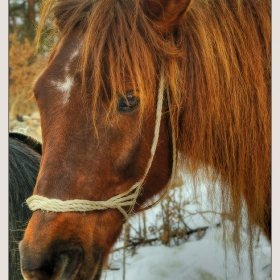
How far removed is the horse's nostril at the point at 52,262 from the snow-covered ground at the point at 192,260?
3.16 ft

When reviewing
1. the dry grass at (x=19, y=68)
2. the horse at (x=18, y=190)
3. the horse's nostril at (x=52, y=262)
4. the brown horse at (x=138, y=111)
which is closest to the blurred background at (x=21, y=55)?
the dry grass at (x=19, y=68)

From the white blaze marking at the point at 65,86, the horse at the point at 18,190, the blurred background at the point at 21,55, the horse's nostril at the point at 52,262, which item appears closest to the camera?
the horse's nostril at the point at 52,262

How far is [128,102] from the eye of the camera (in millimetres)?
1021

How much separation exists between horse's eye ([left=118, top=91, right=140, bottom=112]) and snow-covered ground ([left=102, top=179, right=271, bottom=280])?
1.03 metres

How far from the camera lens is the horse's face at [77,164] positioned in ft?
3.06

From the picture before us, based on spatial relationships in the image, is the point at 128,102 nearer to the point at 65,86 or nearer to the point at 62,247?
the point at 65,86

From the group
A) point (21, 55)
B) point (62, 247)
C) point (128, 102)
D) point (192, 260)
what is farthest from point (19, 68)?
point (192, 260)

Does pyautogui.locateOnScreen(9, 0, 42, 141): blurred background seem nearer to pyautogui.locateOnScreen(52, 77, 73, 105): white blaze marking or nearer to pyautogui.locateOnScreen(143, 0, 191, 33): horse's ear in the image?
pyautogui.locateOnScreen(52, 77, 73, 105): white blaze marking

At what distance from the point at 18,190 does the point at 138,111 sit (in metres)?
0.62

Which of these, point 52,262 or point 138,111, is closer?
point 52,262

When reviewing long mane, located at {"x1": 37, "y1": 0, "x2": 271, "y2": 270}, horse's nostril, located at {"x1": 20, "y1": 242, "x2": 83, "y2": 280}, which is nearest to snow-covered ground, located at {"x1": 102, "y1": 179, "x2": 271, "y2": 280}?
long mane, located at {"x1": 37, "y1": 0, "x2": 271, "y2": 270}

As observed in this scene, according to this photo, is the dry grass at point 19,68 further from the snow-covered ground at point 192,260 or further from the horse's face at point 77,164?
the snow-covered ground at point 192,260

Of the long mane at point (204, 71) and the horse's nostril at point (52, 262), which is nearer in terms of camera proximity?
the horse's nostril at point (52, 262)

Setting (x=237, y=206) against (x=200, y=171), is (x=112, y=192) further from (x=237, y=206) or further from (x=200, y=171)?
(x=237, y=206)
